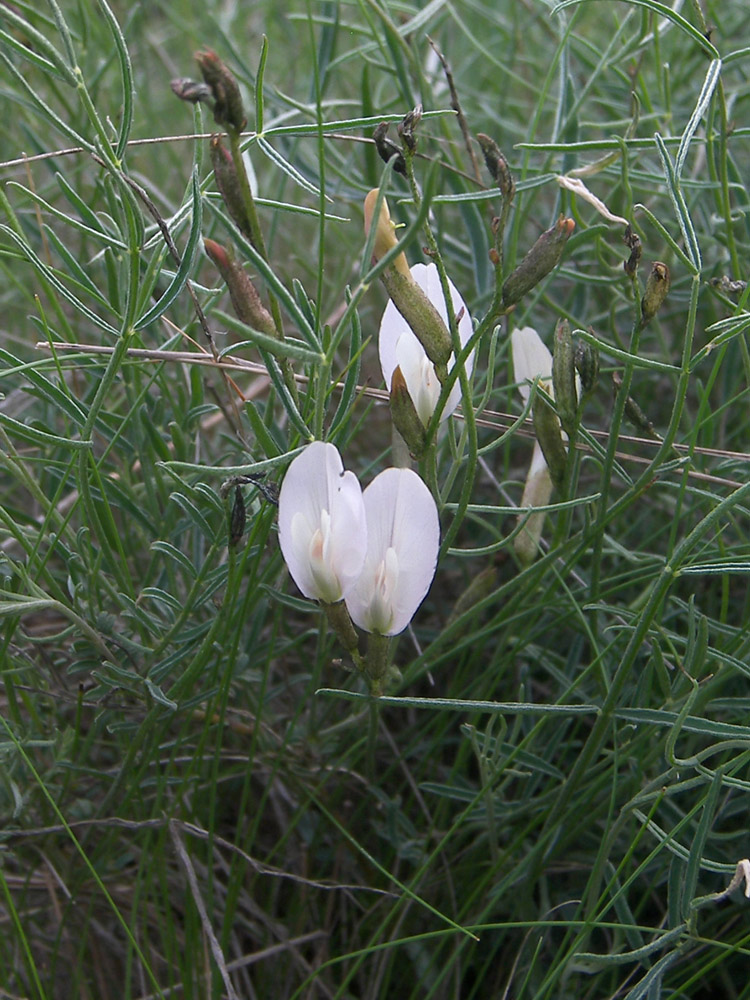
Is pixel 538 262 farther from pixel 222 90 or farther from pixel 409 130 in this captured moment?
pixel 222 90

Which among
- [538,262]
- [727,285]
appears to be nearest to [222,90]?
[538,262]

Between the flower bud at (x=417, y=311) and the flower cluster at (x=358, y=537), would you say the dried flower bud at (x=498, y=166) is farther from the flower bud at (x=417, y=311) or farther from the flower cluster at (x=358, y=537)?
the flower cluster at (x=358, y=537)

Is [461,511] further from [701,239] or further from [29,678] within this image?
[701,239]

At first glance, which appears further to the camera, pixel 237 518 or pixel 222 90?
pixel 237 518

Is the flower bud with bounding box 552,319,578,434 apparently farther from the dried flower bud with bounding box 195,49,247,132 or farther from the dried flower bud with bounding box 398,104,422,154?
the dried flower bud with bounding box 195,49,247,132

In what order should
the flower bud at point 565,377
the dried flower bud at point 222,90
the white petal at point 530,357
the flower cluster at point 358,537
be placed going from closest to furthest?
the dried flower bud at point 222,90 < the flower cluster at point 358,537 < the flower bud at point 565,377 < the white petal at point 530,357

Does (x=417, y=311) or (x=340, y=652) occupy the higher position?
(x=417, y=311)

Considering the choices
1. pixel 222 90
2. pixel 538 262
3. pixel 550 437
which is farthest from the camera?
pixel 550 437

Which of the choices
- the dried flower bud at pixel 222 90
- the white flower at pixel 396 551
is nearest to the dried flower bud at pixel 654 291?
the white flower at pixel 396 551
